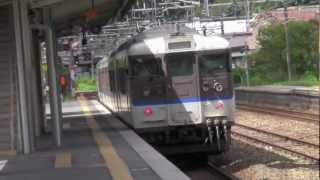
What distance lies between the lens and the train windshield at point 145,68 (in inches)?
709

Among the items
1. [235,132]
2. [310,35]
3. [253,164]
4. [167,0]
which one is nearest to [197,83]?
[253,164]

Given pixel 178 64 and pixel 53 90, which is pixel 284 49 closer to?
pixel 178 64

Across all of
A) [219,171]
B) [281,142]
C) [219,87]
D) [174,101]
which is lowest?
[281,142]

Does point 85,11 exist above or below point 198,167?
above

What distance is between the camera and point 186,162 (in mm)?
19781

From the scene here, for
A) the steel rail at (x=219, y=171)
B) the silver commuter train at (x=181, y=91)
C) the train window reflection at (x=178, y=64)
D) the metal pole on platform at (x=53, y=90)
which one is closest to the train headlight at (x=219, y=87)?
the silver commuter train at (x=181, y=91)

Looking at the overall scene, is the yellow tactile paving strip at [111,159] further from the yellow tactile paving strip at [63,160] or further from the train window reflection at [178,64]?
the train window reflection at [178,64]

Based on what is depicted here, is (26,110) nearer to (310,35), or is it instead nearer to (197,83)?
(197,83)

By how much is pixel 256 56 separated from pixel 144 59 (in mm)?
47572

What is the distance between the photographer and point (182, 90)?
59.0 feet

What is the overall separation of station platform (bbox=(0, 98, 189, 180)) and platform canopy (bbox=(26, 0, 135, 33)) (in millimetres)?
3527

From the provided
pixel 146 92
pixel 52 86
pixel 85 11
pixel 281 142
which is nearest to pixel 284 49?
pixel 281 142

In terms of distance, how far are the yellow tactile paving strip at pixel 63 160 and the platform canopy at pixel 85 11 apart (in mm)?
4897

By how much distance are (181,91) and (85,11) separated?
519 cm
